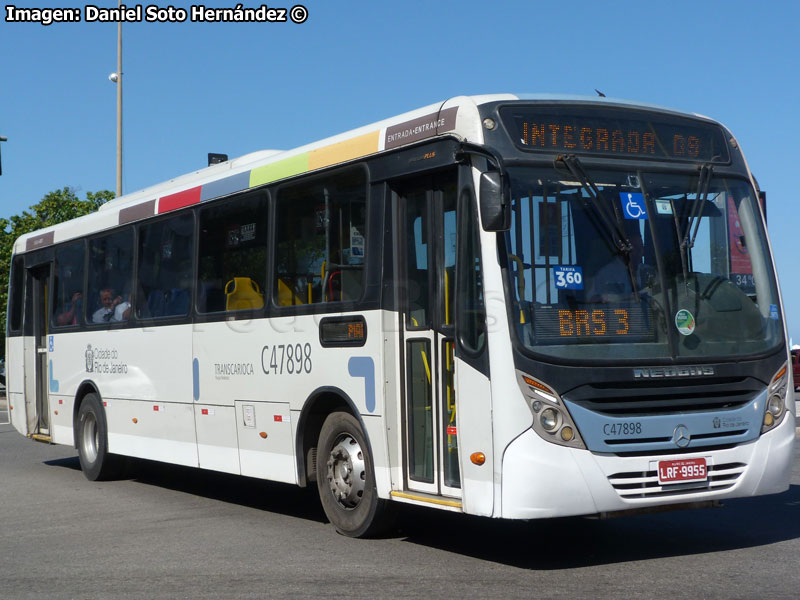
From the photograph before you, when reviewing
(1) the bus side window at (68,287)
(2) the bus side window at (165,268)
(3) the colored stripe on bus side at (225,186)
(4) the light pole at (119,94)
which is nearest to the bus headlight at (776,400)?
(3) the colored stripe on bus side at (225,186)

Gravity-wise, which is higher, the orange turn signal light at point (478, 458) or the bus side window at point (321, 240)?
the bus side window at point (321, 240)

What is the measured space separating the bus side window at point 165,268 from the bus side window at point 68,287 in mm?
1988

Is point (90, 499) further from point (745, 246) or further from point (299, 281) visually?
point (745, 246)

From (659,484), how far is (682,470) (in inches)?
7.6

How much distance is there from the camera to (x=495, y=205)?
24.0ft

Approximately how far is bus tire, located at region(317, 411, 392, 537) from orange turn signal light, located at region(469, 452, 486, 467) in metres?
1.35

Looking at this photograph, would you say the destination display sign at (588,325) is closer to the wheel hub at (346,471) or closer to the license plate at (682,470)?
the license plate at (682,470)

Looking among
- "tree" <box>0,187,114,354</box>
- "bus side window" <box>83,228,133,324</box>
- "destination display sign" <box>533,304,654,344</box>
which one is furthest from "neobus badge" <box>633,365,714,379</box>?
"tree" <box>0,187,114,354</box>

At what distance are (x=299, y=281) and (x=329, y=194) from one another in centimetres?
81

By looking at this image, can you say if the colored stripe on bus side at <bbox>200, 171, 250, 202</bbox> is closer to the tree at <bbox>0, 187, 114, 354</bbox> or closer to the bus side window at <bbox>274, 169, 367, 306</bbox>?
the bus side window at <bbox>274, 169, 367, 306</bbox>

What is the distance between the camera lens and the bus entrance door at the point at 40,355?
15719mm

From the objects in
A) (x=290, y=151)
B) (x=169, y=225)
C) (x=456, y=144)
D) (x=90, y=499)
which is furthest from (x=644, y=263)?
(x=90, y=499)

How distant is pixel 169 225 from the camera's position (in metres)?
12.3

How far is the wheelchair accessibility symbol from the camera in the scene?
7789 mm
